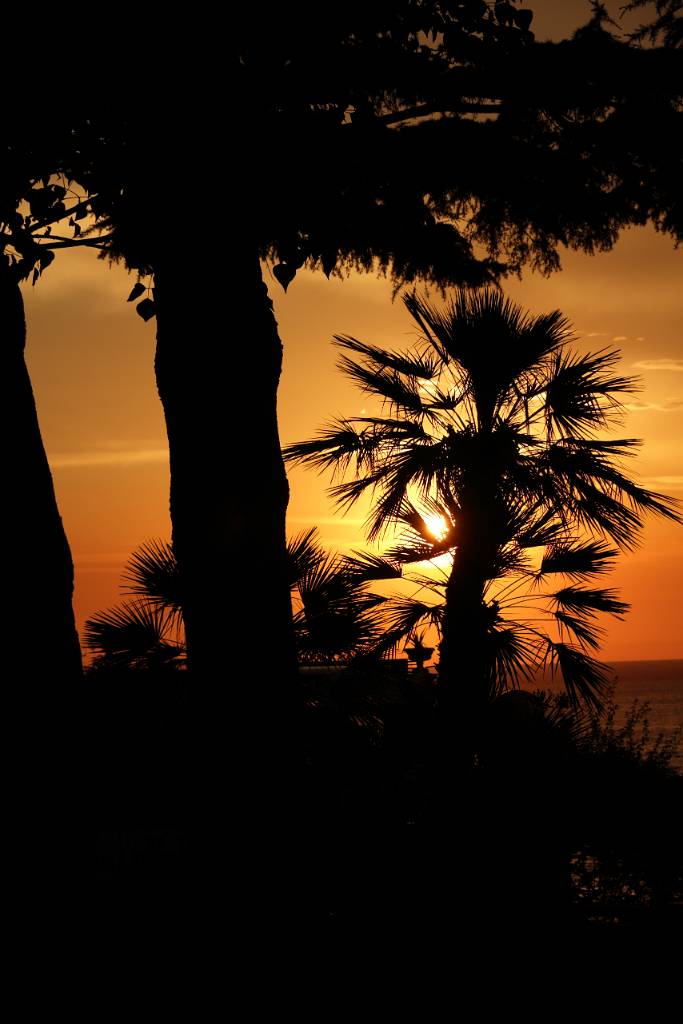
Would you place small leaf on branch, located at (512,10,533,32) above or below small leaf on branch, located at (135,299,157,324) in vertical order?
above

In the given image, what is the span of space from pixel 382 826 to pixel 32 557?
4031mm

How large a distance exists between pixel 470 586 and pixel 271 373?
5.96 meters

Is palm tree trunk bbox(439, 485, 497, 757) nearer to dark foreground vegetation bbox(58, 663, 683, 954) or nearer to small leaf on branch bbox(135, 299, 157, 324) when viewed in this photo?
dark foreground vegetation bbox(58, 663, 683, 954)

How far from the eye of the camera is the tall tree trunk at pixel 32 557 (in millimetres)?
4184

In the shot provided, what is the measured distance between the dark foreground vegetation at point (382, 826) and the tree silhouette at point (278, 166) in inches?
39.0

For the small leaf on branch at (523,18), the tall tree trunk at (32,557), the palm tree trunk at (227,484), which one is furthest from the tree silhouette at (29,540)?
the small leaf on branch at (523,18)

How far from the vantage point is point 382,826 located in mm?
7188

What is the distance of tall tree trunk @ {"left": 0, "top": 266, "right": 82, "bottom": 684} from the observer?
4.18 meters

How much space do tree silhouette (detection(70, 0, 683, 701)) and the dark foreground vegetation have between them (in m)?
0.99

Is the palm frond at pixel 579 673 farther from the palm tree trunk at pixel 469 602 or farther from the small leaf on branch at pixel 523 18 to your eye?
the small leaf on branch at pixel 523 18

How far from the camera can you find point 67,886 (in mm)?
4062

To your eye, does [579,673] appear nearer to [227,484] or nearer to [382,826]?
[382,826]

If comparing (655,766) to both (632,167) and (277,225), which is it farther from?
(277,225)

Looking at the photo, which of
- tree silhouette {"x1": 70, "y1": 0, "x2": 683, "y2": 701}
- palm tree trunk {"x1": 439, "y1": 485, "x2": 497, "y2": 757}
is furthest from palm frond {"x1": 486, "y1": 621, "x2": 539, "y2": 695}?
tree silhouette {"x1": 70, "y1": 0, "x2": 683, "y2": 701}
